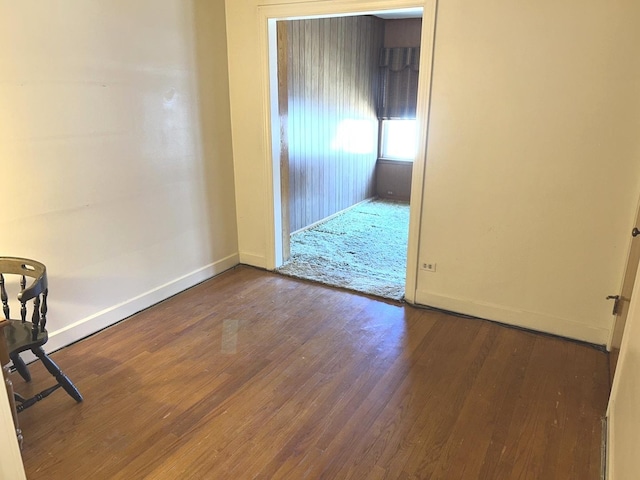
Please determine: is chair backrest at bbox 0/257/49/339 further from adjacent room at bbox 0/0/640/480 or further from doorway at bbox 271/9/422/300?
doorway at bbox 271/9/422/300

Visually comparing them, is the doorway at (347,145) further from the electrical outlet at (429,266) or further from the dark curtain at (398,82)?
the electrical outlet at (429,266)

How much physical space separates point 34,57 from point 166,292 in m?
1.75

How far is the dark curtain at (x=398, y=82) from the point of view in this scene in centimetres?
626


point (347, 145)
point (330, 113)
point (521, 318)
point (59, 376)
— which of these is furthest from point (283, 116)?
point (59, 376)

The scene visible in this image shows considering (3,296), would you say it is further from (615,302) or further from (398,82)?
(398,82)

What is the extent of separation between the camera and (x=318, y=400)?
2.37m

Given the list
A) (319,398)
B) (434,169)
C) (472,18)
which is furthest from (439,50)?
(319,398)

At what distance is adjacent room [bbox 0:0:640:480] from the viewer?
2086 mm

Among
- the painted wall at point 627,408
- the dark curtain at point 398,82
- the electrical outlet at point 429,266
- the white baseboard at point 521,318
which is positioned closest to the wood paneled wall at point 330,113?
the dark curtain at point 398,82

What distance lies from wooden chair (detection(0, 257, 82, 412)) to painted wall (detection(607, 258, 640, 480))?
7.60ft

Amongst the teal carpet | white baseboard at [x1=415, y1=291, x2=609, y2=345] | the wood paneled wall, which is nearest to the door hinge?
white baseboard at [x1=415, y1=291, x2=609, y2=345]

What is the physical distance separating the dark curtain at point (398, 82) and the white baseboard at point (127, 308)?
11.8ft

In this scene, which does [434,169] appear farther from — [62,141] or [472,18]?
[62,141]

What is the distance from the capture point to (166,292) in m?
3.51
